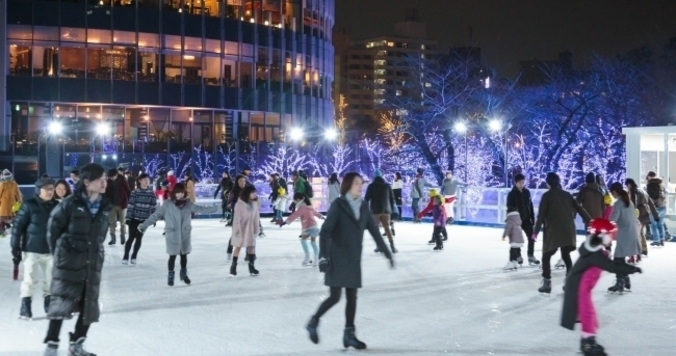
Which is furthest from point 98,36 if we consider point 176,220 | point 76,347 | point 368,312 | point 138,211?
point 76,347

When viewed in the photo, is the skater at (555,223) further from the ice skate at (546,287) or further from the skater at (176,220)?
the skater at (176,220)

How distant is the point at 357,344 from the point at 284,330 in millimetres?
Answer: 1389

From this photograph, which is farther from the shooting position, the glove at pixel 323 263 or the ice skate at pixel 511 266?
the ice skate at pixel 511 266

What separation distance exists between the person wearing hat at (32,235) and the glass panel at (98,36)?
4313 centimetres

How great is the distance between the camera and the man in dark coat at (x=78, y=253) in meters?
7.57

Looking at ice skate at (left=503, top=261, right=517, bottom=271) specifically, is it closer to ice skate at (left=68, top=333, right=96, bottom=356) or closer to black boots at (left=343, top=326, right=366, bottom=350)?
black boots at (left=343, top=326, right=366, bottom=350)

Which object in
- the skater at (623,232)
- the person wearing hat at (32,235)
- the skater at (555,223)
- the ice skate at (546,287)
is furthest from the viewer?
the skater at (623,232)

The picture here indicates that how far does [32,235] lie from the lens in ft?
Result: 34.5

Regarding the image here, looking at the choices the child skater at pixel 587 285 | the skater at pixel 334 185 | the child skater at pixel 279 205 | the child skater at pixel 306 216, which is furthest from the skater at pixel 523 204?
the child skater at pixel 279 205

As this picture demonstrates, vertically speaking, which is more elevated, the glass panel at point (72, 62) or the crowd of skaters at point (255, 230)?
the glass panel at point (72, 62)

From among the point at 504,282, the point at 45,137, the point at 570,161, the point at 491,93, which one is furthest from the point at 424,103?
the point at 504,282

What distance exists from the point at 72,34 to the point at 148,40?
4442 mm

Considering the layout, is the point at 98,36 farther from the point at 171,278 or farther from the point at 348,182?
the point at 348,182

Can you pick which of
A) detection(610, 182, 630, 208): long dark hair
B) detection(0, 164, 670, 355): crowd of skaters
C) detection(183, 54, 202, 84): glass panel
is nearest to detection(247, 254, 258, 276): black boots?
detection(0, 164, 670, 355): crowd of skaters
